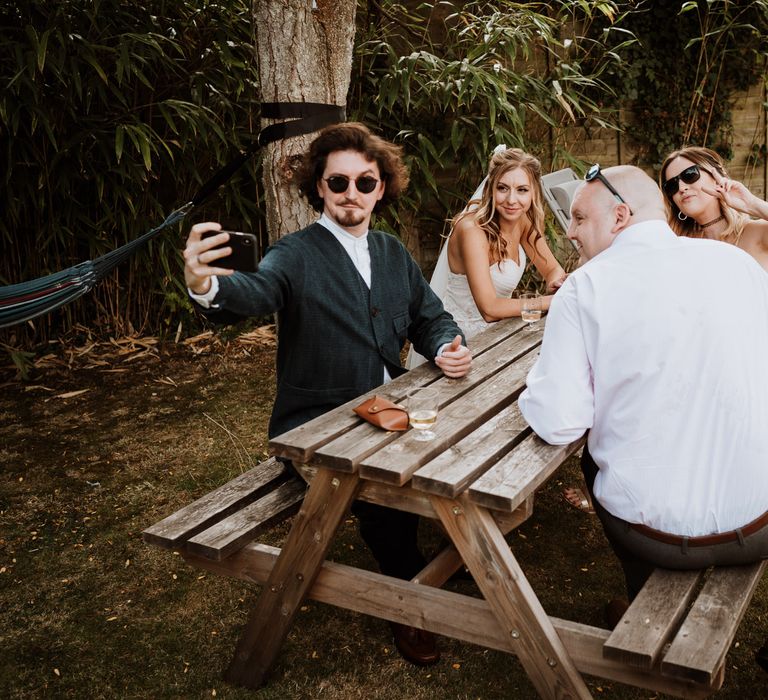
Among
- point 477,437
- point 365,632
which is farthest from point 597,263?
Result: point 365,632

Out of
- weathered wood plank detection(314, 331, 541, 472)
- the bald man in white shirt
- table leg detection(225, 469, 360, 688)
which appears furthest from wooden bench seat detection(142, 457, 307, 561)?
the bald man in white shirt

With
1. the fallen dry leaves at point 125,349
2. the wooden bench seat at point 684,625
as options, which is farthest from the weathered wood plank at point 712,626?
the fallen dry leaves at point 125,349

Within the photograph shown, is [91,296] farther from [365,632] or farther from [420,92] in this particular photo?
[365,632]

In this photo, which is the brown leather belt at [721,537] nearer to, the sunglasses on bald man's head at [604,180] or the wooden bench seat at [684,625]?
the wooden bench seat at [684,625]

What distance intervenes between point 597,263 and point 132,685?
1.83 m

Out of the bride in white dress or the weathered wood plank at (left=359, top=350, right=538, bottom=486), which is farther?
the bride in white dress

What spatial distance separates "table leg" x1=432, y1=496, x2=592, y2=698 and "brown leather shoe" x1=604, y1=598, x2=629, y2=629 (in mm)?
771

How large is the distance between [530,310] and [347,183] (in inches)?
43.3

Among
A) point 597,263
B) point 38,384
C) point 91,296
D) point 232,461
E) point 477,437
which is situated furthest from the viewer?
point 91,296

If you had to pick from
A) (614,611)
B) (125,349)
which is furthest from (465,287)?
(125,349)

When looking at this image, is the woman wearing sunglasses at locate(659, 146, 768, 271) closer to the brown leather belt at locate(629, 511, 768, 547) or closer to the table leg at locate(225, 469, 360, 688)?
the brown leather belt at locate(629, 511, 768, 547)

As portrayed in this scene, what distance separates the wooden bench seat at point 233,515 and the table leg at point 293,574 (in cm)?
15

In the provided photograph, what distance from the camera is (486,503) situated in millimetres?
1751

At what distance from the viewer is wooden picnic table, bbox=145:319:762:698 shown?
5.93 ft
